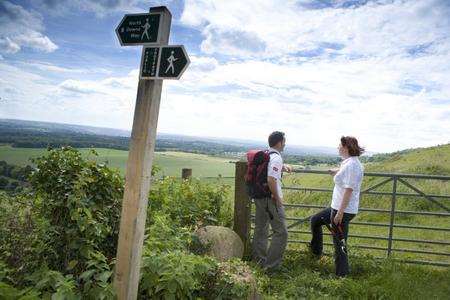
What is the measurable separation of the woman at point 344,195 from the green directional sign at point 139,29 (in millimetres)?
3838

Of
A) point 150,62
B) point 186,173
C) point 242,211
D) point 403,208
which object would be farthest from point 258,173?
point 403,208

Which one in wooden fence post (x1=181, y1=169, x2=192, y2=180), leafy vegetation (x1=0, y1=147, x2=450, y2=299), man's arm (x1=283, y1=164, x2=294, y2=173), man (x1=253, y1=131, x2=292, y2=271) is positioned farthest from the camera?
wooden fence post (x1=181, y1=169, x2=192, y2=180)

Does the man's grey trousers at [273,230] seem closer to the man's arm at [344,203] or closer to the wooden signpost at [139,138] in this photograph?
the man's arm at [344,203]

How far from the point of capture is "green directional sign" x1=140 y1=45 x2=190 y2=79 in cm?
383

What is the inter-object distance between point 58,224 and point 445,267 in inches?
286

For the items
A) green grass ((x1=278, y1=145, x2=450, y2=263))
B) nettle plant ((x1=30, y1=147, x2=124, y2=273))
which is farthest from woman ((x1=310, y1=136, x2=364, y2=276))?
nettle plant ((x1=30, y1=147, x2=124, y2=273))

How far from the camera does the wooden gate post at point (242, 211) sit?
7824 mm

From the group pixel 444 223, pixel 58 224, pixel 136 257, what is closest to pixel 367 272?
pixel 136 257

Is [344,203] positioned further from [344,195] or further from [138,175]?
[138,175]

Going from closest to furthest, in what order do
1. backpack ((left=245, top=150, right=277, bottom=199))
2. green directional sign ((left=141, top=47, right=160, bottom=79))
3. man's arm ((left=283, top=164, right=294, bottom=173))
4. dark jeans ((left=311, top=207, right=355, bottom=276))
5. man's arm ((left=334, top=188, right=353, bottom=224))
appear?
green directional sign ((left=141, top=47, right=160, bottom=79)), man's arm ((left=334, top=188, right=353, bottom=224)), dark jeans ((left=311, top=207, right=355, bottom=276)), backpack ((left=245, top=150, right=277, bottom=199)), man's arm ((left=283, top=164, right=294, bottom=173))

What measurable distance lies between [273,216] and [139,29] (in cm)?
424

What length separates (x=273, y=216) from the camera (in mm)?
7129

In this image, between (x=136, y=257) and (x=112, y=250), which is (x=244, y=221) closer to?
(x=112, y=250)

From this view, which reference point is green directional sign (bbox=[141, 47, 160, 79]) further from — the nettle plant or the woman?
the woman
